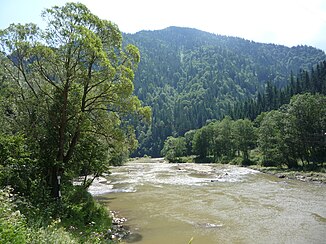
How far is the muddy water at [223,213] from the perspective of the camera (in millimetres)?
18031

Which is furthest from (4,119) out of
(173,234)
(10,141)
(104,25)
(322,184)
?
(322,184)

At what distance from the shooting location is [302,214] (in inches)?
929

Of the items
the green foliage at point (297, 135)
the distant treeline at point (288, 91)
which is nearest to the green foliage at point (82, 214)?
the green foliage at point (297, 135)

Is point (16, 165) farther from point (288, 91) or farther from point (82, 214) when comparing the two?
point (288, 91)

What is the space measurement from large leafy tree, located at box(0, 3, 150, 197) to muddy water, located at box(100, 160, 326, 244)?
672 cm

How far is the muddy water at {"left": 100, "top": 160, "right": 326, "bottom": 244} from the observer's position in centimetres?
1803

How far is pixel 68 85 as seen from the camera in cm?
1773

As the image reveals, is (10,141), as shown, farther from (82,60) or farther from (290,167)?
(290,167)

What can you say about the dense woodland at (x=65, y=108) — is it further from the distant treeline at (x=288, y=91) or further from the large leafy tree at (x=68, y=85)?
the distant treeline at (x=288, y=91)

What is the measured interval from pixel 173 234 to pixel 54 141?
9.33 metres

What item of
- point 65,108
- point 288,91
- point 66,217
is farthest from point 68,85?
point 288,91

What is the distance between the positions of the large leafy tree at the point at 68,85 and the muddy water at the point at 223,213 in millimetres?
6721

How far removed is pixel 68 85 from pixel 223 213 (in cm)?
1551

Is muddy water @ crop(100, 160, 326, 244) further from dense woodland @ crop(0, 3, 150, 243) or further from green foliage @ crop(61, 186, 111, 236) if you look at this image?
dense woodland @ crop(0, 3, 150, 243)
